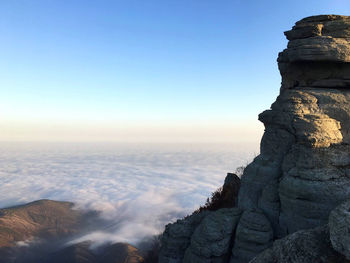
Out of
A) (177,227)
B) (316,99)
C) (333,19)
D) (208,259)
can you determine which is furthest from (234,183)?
(333,19)

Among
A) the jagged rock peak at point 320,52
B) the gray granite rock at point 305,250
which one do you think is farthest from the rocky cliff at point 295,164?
the gray granite rock at point 305,250

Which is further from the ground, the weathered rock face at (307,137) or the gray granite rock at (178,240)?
the weathered rock face at (307,137)

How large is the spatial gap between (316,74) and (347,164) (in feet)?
23.8

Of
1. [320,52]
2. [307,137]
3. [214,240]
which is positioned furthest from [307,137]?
[214,240]

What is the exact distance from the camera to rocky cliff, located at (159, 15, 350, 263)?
13430 millimetres

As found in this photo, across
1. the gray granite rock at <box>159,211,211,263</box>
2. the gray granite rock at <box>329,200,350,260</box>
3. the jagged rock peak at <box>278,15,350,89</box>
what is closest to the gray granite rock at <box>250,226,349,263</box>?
the gray granite rock at <box>329,200,350,260</box>

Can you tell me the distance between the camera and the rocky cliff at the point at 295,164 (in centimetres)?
1343

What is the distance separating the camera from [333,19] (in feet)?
58.6

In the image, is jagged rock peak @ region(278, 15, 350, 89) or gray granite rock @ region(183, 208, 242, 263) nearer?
gray granite rock @ region(183, 208, 242, 263)

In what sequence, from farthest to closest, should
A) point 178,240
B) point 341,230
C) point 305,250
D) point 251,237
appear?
point 178,240 < point 251,237 < point 305,250 < point 341,230

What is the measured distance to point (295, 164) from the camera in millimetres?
14883

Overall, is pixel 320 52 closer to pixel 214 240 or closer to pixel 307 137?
pixel 307 137

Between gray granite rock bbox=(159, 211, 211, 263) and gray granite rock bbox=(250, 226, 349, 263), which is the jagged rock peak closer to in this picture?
gray granite rock bbox=(250, 226, 349, 263)

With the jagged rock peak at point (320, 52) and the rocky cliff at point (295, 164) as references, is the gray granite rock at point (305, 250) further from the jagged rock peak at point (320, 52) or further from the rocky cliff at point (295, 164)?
the jagged rock peak at point (320, 52)
